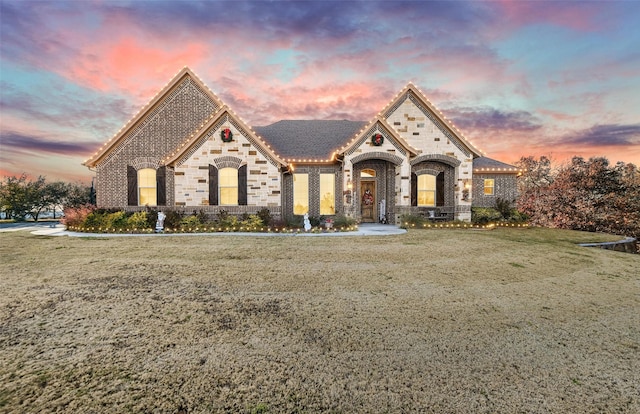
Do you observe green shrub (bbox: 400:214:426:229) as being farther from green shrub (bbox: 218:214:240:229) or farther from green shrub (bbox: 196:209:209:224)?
green shrub (bbox: 196:209:209:224)

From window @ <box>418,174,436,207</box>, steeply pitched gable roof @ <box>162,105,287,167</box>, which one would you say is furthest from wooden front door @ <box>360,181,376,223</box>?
steeply pitched gable roof @ <box>162,105,287,167</box>

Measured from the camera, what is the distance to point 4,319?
4.06m

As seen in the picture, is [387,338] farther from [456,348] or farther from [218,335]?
[218,335]

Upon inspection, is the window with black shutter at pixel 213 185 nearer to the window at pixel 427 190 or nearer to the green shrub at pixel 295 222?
the green shrub at pixel 295 222

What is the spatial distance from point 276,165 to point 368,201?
6235 millimetres

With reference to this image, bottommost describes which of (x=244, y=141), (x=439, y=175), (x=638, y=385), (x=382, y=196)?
(x=638, y=385)

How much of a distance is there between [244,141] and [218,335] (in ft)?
43.5

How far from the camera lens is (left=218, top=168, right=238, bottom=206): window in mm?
15680

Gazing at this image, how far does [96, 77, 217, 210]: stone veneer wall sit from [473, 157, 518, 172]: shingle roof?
17.8 meters

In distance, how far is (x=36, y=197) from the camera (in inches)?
952

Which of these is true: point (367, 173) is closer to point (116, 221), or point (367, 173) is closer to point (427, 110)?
point (427, 110)

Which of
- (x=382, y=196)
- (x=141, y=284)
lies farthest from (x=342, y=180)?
(x=141, y=284)

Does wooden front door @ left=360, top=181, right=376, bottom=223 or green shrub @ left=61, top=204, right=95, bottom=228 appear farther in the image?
wooden front door @ left=360, top=181, right=376, bottom=223

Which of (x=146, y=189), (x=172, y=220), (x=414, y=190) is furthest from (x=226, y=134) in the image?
(x=414, y=190)
